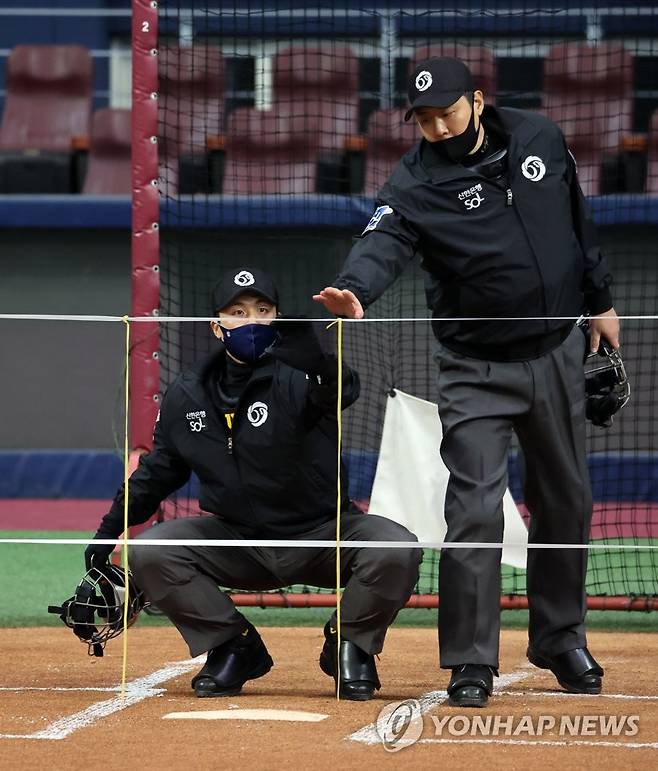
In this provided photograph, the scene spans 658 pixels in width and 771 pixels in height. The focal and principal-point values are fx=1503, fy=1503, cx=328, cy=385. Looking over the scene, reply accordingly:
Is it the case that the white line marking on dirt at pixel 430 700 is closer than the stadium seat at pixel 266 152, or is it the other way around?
the white line marking on dirt at pixel 430 700

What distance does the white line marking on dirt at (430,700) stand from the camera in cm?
452

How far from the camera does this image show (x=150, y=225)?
7.65m

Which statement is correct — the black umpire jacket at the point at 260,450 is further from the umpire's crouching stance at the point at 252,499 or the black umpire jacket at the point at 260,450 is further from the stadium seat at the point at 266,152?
the stadium seat at the point at 266,152

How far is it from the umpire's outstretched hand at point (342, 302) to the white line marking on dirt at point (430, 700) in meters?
1.33

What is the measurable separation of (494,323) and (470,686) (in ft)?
4.16

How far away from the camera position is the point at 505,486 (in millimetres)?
5371

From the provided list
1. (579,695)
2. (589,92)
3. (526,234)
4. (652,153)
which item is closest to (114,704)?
(579,695)

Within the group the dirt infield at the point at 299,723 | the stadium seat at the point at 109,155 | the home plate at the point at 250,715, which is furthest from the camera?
the stadium seat at the point at 109,155

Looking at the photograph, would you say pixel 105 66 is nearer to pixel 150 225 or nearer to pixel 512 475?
pixel 512 475

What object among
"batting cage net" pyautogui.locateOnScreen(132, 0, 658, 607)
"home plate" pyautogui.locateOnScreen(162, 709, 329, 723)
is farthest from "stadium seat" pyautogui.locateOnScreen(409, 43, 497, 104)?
"home plate" pyautogui.locateOnScreen(162, 709, 329, 723)

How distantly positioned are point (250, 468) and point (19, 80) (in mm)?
11066

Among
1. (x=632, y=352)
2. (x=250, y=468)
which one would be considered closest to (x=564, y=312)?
(x=250, y=468)

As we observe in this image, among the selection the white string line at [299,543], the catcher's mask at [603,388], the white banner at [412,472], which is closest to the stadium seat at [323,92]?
the white banner at [412,472]

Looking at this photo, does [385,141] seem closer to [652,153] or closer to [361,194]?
[361,194]
